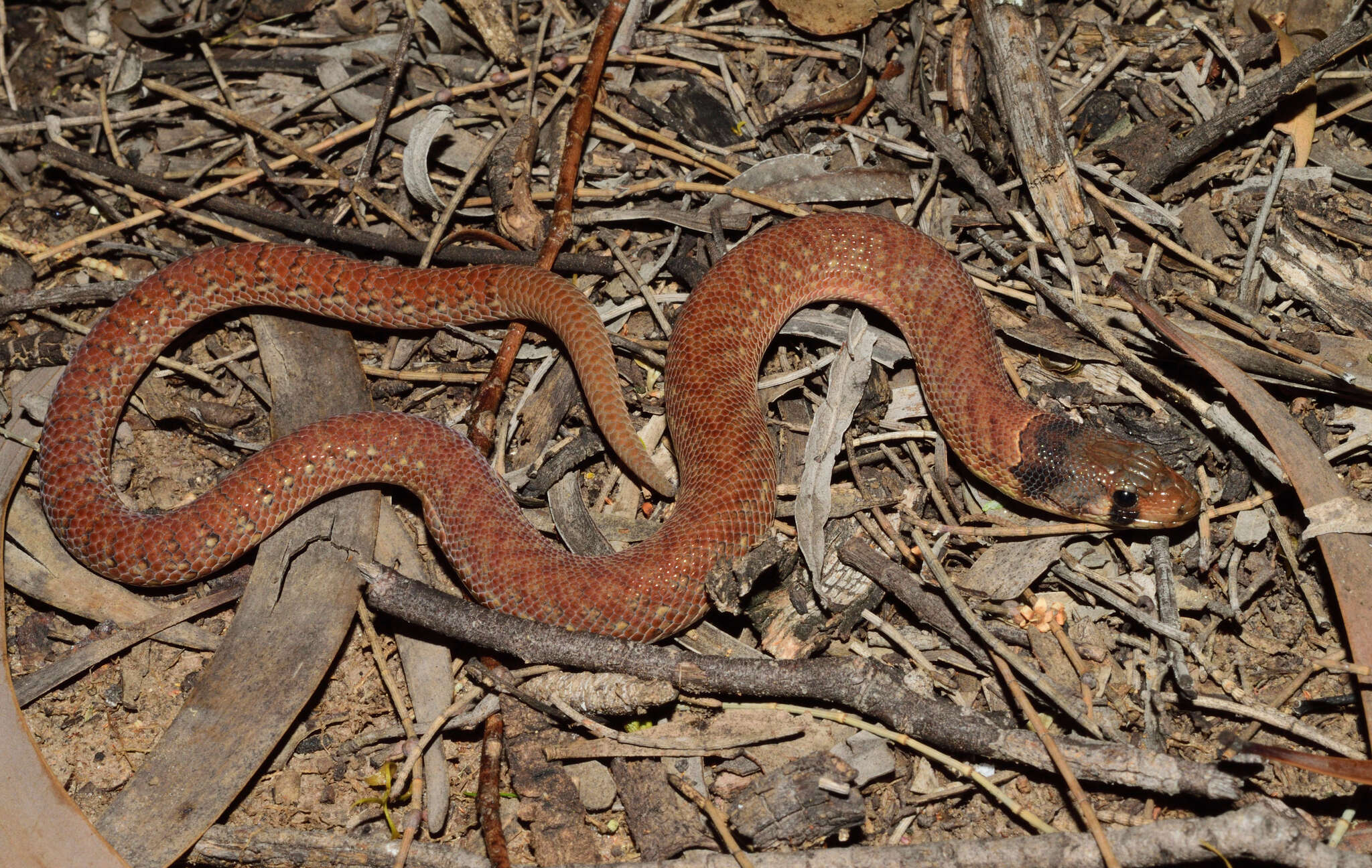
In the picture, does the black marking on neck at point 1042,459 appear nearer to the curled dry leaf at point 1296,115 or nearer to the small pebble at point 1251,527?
the small pebble at point 1251,527

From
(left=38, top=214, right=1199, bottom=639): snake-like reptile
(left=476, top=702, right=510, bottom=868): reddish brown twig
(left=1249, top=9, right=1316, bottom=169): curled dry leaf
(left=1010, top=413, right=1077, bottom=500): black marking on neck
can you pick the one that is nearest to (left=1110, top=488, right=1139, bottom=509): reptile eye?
(left=38, top=214, right=1199, bottom=639): snake-like reptile

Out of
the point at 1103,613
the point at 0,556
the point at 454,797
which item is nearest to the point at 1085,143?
the point at 1103,613

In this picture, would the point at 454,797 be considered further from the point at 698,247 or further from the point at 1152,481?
the point at 1152,481

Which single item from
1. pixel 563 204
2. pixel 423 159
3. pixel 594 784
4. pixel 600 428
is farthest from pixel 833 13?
pixel 594 784

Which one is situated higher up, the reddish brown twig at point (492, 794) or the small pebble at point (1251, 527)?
the reddish brown twig at point (492, 794)

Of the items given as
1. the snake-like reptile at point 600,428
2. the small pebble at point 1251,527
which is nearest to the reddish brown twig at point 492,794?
the snake-like reptile at point 600,428

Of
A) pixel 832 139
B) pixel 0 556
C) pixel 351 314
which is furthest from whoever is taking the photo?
pixel 832 139

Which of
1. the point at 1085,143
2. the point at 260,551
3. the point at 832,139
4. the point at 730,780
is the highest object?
the point at 832,139
